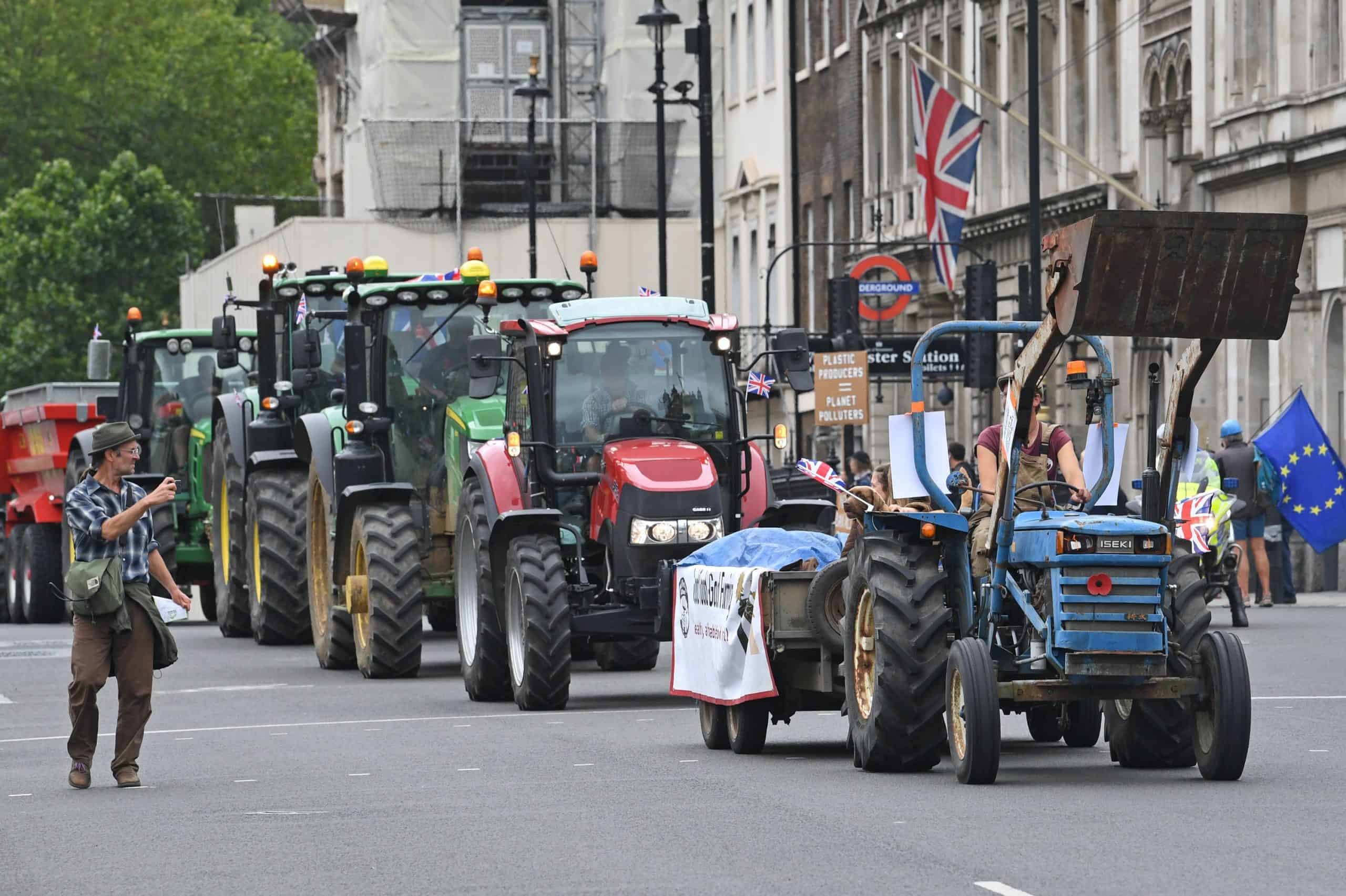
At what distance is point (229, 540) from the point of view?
3039 cm

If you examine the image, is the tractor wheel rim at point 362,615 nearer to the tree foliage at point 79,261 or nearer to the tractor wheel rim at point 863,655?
the tractor wheel rim at point 863,655

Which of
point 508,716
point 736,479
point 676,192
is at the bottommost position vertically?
point 508,716

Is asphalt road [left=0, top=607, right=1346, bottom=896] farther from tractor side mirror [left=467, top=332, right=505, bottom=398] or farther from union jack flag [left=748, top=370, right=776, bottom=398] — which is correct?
union jack flag [left=748, top=370, right=776, bottom=398]

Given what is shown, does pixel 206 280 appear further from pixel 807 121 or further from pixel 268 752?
pixel 268 752

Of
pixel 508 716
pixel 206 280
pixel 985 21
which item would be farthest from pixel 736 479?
pixel 206 280

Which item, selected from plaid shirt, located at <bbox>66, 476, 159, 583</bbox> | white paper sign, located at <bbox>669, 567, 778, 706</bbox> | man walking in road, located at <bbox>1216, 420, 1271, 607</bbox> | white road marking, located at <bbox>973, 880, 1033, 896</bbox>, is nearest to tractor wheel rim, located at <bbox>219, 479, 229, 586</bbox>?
man walking in road, located at <bbox>1216, 420, 1271, 607</bbox>

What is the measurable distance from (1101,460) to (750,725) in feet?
8.10

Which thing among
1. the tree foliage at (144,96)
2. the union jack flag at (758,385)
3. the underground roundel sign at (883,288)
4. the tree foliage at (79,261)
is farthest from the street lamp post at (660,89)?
the tree foliage at (144,96)

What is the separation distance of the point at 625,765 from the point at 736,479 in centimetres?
583

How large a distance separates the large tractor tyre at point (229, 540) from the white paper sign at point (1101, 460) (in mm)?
Result: 14715

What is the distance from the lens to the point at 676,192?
238 ft

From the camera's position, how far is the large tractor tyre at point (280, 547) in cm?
2755

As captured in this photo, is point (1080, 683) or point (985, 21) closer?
point (1080, 683)

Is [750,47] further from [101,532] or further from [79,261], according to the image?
[101,532]
